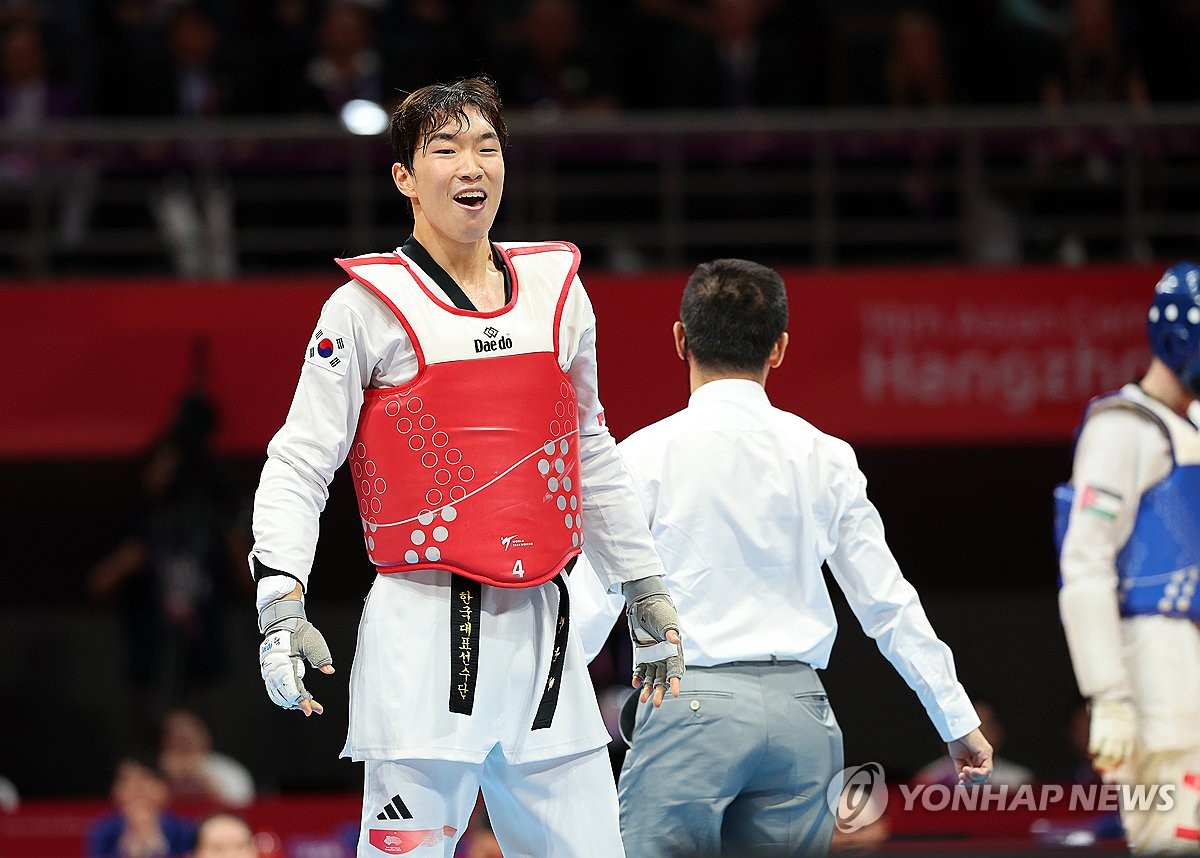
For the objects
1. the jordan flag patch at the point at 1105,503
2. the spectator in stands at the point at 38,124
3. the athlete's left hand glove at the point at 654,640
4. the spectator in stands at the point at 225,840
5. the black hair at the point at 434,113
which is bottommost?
the spectator in stands at the point at 225,840

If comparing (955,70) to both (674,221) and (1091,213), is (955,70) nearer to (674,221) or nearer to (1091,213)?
(1091,213)

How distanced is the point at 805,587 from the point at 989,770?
533 millimetres

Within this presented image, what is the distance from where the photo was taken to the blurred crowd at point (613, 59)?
8.62 metres

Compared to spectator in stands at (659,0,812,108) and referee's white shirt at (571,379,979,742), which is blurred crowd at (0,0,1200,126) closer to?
spectator in stands at (659,0,812,108)

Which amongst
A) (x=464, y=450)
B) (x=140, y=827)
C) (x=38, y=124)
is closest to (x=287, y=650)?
(x=464, y=450)

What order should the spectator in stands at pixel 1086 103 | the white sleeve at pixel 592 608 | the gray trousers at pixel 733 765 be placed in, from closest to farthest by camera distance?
the gray trousers at pixel 733 765 → the white sleeve at pixel 592 608 → the spectator in stands at pixel 1086 103

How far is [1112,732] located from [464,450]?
6.43 ft

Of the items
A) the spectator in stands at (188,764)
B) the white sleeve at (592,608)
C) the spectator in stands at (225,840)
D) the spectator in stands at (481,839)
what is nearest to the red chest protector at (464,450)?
the white sleeve at (592,608)

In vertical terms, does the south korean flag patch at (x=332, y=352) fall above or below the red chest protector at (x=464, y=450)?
above

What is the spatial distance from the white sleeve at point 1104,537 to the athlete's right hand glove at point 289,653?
208cm

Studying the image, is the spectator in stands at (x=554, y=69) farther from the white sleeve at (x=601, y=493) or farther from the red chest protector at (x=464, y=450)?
the red chest protector at (x=464, y=450)

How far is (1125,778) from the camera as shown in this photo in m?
4.27

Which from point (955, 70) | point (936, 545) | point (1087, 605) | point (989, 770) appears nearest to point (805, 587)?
point (989, 770)

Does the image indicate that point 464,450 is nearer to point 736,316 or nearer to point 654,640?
point 654,640
